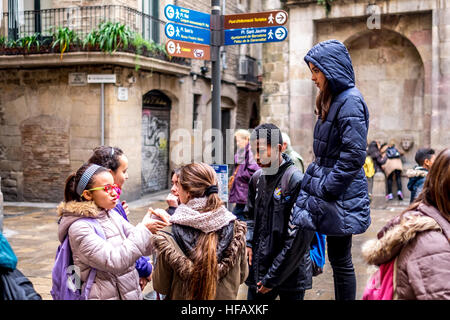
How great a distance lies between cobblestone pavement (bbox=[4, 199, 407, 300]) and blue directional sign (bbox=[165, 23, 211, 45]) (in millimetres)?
2938

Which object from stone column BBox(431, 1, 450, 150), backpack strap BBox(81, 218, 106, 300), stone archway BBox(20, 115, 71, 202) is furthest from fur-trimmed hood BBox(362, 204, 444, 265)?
stone archway BBox(20, 115, 71, 202)

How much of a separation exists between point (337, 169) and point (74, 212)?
1.70 meters

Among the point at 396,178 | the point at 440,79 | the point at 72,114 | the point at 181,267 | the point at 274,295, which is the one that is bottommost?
the point at 274,295

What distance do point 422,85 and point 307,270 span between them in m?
9.86

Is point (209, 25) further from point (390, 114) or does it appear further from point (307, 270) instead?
point (390, 114)

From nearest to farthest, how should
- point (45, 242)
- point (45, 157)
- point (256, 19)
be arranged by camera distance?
point (256, 19) → point (45, 242) → point (45, 157)

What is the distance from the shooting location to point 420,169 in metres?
7.33

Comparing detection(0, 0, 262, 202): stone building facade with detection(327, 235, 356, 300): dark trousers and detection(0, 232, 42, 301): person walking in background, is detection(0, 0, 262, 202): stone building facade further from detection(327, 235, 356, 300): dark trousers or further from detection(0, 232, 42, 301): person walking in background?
detection(0, 232, 42, 301): person walking in background

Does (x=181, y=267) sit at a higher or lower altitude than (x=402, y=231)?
lower

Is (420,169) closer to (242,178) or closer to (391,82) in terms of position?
(242,178)

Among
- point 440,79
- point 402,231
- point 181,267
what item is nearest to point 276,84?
point 440,79

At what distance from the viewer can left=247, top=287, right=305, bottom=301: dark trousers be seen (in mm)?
3926

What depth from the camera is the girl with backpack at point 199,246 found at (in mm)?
2910
